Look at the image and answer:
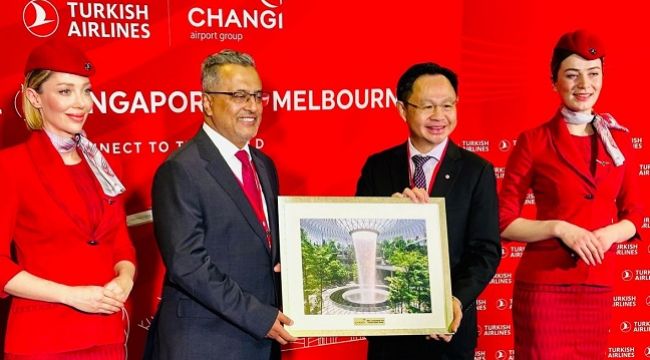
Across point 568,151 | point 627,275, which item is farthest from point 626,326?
point 568,151

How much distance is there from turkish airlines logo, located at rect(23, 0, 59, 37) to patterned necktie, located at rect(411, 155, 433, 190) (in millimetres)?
1715

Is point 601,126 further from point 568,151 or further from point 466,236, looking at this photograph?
point 466,236

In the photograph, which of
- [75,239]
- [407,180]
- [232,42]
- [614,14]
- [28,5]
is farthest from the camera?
[614,14]

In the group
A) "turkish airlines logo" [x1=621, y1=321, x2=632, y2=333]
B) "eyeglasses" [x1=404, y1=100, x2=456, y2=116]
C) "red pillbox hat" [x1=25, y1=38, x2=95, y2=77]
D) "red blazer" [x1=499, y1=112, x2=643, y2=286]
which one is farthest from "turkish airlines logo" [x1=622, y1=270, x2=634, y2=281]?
"red pillbox hat" [x1=25, y1=38, x2=95, y2=77]

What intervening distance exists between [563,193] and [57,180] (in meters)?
1.91

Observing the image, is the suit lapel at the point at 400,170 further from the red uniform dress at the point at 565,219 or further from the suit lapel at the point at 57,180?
the suit lapel at the point at 57,180

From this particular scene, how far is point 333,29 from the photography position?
12.7 feet

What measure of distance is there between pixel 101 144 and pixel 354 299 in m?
1.49

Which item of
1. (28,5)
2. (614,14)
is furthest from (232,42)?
(614,14)

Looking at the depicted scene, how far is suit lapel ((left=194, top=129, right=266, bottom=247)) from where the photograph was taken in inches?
102

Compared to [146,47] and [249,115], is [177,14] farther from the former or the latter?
[249,115]

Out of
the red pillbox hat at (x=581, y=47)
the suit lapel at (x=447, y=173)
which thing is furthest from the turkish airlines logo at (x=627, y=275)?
the suit lapel at (x=447, y=173)

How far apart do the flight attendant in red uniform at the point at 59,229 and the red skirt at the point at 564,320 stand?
1616mm

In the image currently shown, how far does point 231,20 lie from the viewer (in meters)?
3.73
